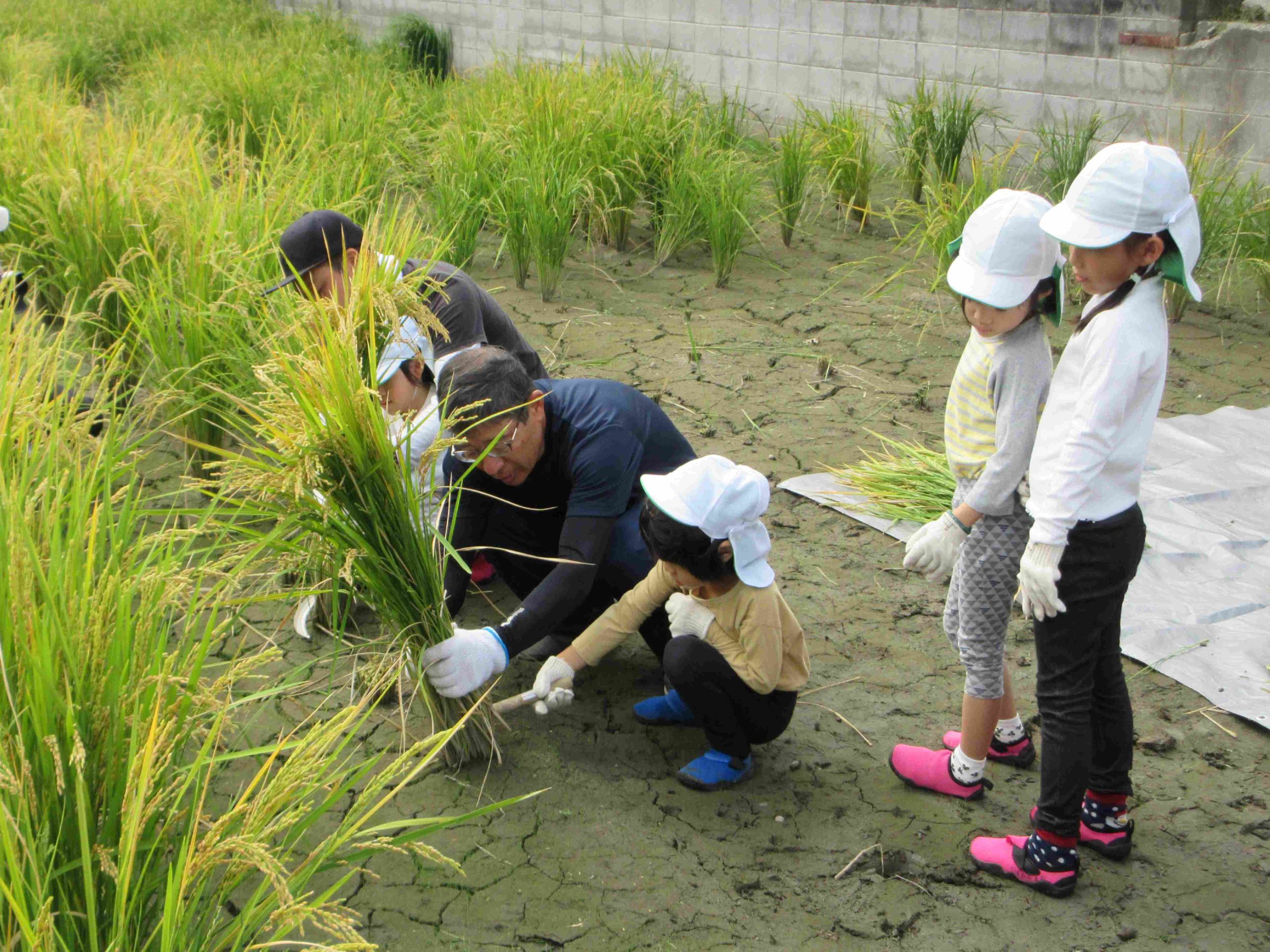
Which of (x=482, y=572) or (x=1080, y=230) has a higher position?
(x=1080, y=230)

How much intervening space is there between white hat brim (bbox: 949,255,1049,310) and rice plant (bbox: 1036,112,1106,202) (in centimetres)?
335

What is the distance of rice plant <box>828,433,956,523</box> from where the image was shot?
333 cm

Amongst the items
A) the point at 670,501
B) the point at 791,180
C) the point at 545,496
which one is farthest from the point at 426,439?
the point at 791,180

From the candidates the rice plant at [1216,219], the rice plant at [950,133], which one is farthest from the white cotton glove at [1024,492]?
the rice plant at [950,133]

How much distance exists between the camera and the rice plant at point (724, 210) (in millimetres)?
5082

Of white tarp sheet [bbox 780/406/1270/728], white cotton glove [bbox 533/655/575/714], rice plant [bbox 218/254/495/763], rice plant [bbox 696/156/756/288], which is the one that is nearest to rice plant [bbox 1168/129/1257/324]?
white tarp sheet [bbox 780/406/1270/728]

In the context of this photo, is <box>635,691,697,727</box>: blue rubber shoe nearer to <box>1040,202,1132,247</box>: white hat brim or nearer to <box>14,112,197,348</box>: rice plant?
<box>1040,202,1132,247</box>: white hat brim

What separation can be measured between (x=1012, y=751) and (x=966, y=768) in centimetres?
19

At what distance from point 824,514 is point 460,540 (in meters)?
1.32

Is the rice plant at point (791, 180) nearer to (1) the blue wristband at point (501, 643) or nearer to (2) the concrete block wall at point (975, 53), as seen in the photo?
(2) the concrete block wall at point (975, 53)

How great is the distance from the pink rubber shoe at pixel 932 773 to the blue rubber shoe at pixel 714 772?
0.31 meters

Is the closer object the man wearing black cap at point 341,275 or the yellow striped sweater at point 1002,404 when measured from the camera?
the yellow striped sweater at point 1002,404

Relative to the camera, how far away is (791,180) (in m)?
5.52

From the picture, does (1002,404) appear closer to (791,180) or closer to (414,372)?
(414,372)
